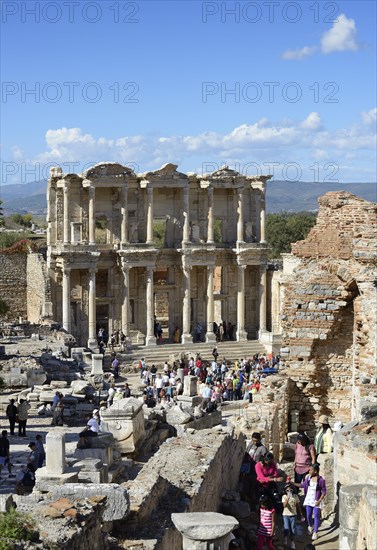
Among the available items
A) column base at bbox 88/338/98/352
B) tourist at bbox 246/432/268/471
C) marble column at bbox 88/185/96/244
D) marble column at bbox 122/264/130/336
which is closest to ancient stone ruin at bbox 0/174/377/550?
tourist at bbox 246/432/268/471

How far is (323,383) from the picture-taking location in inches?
648

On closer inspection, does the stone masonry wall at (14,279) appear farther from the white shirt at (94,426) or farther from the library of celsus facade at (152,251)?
the white shirt at (94,426)

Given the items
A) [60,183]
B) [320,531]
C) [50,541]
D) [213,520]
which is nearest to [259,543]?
[320,531]

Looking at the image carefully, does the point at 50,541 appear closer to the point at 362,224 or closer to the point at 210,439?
the point at 210,439

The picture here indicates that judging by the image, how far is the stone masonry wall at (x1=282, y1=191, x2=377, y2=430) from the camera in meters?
15.8

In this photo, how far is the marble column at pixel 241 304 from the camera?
4956cm

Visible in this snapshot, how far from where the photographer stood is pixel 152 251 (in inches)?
1892

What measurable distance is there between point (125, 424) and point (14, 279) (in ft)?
118

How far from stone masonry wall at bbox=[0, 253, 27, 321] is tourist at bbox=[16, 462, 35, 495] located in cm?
3763

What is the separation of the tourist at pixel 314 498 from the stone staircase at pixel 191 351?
30.2 metres

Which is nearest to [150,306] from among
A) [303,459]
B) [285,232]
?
[303,459]

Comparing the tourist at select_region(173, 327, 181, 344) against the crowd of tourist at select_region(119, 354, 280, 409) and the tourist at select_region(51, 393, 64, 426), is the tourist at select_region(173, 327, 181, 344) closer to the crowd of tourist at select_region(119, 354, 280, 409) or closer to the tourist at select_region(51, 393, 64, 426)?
the crowd of tourist at select_region(119, 354, 280, 409)

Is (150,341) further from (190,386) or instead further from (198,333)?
(190,386)

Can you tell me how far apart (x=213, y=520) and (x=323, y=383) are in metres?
8.35
